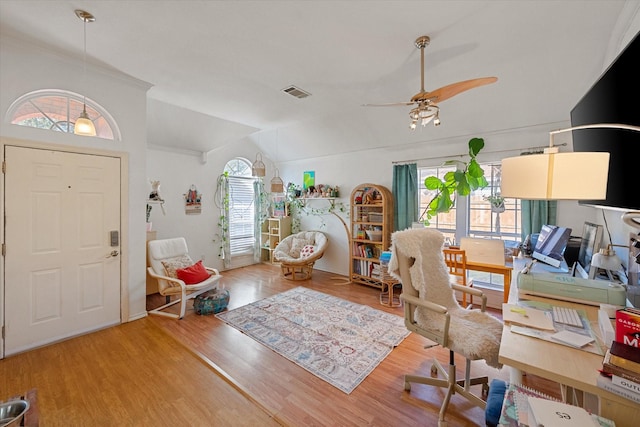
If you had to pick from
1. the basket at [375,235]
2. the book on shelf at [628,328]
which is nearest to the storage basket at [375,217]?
the basket at [375,235]

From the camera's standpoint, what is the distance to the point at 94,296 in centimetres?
290

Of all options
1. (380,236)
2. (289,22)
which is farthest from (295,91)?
(380,236)

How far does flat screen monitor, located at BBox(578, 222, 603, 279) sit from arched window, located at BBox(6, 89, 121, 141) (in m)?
4.77

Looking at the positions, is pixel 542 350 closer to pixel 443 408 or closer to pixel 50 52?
pixel 443 408

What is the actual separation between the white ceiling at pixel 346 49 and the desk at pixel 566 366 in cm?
214

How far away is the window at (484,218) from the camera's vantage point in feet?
11.8

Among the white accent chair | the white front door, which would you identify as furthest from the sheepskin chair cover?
the white front door

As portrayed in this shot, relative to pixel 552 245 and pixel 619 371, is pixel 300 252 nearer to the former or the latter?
pixel 552 245

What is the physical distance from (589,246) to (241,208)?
214 inches

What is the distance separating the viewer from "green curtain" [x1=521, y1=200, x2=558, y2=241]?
10.5ft

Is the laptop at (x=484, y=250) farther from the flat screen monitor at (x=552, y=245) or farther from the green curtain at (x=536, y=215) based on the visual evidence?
the green curtain at (x=536, y=215)

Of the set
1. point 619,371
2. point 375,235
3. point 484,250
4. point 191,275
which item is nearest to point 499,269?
point 484,250

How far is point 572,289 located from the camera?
1.68m

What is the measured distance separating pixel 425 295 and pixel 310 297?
219cm
